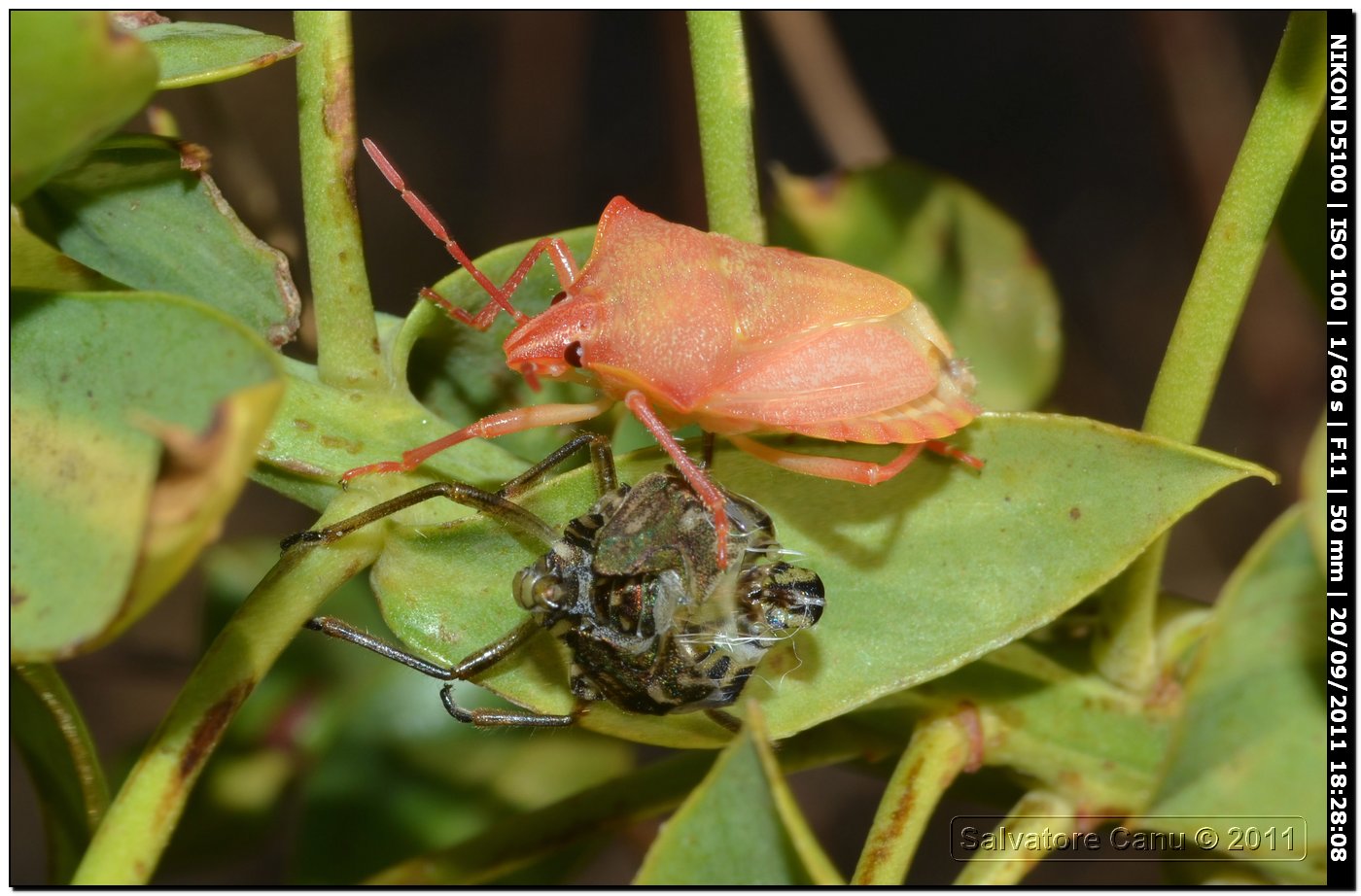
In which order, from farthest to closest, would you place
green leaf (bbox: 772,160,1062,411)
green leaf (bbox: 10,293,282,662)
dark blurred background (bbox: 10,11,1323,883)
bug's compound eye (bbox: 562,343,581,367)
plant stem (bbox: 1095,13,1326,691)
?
dark blurred background (bbox: 10,11,1323,883) → green leaf (bbox: 772,160,1062,411) → bug's compound eye (bbox: 562,343,581,367) → plant stem (bbox: 1095,13,1326,691) → green leaf (bbox: 10,293,282,662)

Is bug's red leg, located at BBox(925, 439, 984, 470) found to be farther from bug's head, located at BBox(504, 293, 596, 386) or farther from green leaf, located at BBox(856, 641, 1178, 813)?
bug's head, located at BBox(504, 293, 596, 386)

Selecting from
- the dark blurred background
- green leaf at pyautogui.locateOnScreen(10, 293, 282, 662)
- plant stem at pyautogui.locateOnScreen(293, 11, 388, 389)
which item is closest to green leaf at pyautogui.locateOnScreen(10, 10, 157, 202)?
green leaf at pyautogui.locateOnScreen(10, 293, 282, 662)

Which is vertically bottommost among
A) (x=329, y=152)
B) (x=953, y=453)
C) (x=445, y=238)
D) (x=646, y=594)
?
(x=646, y=594)

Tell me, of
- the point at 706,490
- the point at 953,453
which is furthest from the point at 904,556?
the point at 706,490

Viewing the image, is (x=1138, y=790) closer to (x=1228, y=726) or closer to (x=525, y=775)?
(x=1228, y=726)

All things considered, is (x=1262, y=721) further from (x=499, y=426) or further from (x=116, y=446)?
(x=116, y=446)

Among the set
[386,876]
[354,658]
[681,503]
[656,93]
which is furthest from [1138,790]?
[656,93]
